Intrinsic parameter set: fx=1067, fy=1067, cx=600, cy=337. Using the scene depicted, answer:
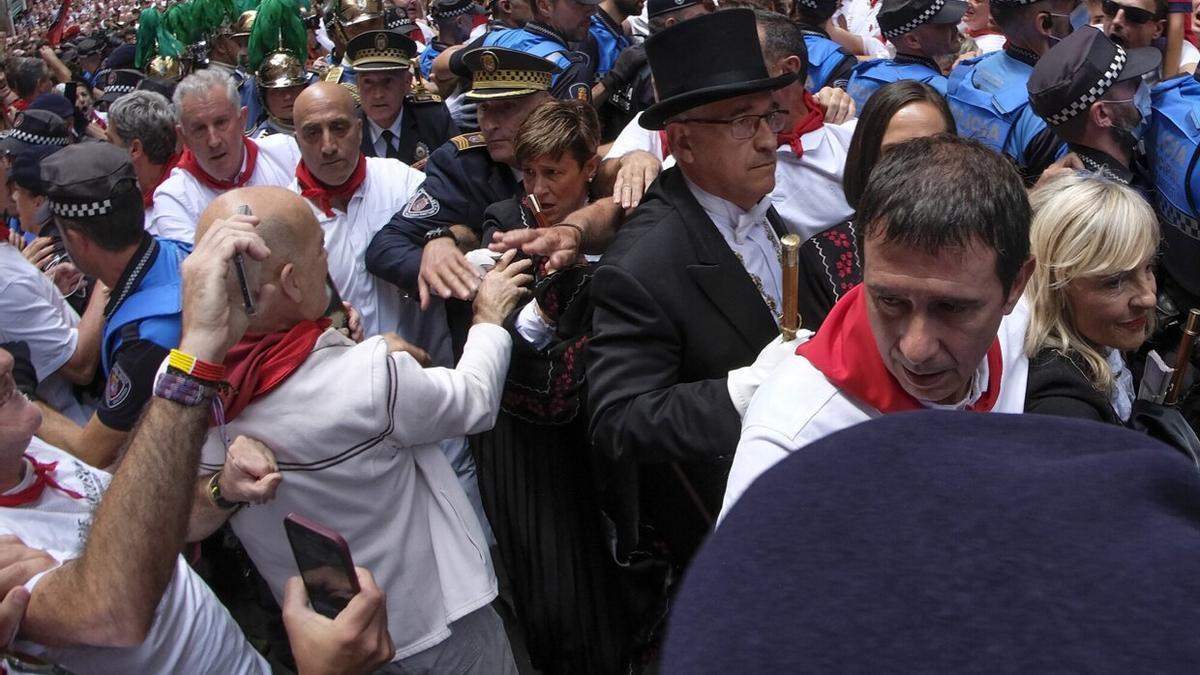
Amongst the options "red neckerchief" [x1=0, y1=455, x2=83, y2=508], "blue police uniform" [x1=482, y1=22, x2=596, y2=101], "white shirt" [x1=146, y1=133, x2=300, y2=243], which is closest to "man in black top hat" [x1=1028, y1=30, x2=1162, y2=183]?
"blue police uniform" [x1=482, y1=22, x2=596, y2=101]

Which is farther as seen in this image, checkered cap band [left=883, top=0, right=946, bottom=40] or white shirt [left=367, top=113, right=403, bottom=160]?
white shirt [left=367, top=113, right=403, bottom=160]

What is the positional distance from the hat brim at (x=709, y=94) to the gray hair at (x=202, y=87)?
3.18 meters

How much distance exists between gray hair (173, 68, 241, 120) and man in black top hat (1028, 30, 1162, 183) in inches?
144

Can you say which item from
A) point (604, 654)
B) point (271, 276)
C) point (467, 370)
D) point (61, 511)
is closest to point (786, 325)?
point (467, 370)

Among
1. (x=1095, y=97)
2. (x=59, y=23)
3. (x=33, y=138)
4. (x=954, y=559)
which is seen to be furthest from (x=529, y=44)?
(x=59, y=23)

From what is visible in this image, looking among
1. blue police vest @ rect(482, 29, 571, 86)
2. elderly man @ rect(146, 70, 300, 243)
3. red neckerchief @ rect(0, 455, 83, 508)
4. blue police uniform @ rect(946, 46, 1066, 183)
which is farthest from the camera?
elderly man @ rect(146, 70, 300, 243)

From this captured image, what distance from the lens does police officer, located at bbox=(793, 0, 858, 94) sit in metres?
5.48

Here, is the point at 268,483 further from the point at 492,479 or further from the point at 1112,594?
the point at 1112,594

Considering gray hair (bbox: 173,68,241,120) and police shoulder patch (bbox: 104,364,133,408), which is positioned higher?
police shoulder patch (bbox: 104,364,133,408)

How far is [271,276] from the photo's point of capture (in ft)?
7.94

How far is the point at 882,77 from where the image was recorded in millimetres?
4789

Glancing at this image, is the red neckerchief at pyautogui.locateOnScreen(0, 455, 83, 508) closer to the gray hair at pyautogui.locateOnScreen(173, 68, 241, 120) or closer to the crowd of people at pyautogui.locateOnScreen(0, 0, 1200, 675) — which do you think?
the crowd of people at pyautogui.locateOnScreen(0, 0, 1200, 675)

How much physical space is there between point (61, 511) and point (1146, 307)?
262 cm

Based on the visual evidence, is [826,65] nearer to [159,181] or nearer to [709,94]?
[709,94]
